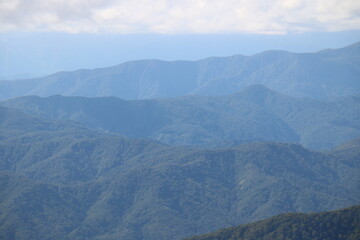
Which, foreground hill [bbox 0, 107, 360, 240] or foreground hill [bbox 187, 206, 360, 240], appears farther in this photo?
foreground hill [bbox 0, 107, 360, 240]

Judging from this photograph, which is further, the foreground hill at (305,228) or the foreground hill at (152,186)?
the foreground hill at (152,186)

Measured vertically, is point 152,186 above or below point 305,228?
below

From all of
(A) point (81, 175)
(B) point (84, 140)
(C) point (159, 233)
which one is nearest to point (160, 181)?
(C) point (159, 233)

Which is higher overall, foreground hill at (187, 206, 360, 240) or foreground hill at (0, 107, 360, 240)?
foreground hill at (187, 206, 360, 240)

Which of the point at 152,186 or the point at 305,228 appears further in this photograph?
the point at 152,186

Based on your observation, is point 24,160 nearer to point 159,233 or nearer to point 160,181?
point 160,181
